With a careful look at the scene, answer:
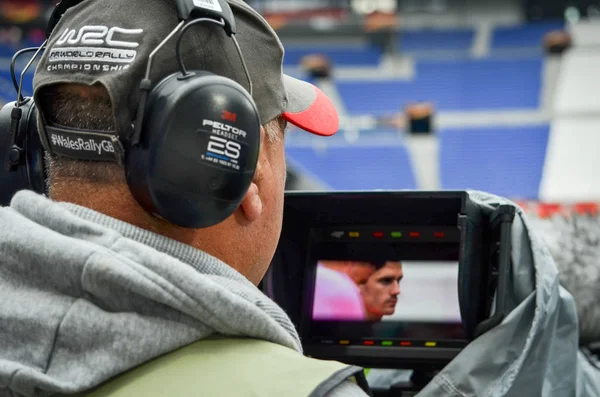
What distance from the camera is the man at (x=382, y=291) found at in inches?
56.1

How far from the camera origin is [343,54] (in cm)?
1365

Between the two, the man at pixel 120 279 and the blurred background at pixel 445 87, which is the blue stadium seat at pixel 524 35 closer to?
the blurred background at pixel 445 87

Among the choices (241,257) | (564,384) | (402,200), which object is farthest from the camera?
(402,200)

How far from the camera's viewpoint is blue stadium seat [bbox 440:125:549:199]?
10.7 meters

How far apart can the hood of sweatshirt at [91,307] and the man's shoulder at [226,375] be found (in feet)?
0.04

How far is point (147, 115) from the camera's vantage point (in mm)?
736

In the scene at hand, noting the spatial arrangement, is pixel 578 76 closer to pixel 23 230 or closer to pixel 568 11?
pixel 568 11

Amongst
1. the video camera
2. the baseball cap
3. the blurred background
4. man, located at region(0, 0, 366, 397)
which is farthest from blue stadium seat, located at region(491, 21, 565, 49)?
man, located at region(0, 0, 366, 397)

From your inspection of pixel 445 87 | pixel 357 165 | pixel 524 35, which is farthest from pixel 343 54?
pixel 357 165

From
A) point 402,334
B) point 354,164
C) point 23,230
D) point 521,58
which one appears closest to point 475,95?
point 521,58

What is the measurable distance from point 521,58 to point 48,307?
Answer: 508 inches

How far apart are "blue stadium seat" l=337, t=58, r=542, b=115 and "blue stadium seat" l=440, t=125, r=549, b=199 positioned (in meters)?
0.60

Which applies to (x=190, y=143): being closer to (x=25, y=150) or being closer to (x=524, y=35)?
(x=25, y=150)

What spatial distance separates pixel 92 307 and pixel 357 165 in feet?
34.8
